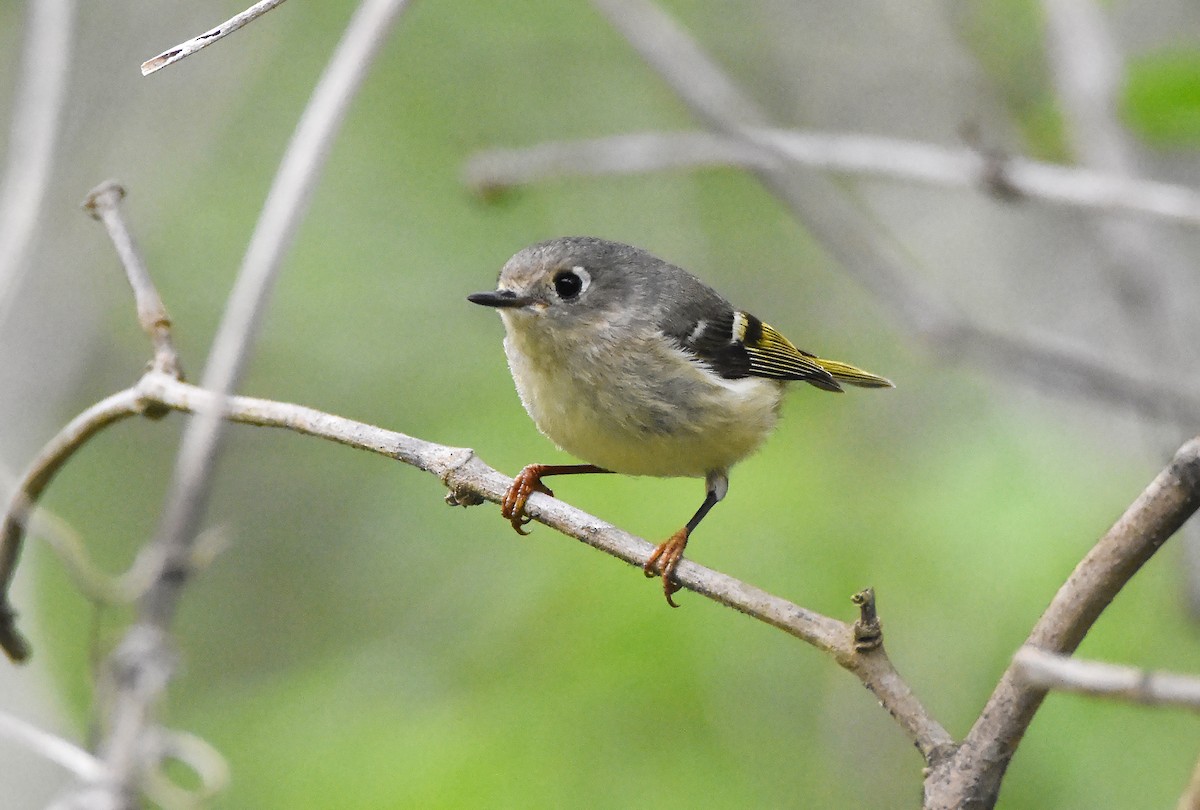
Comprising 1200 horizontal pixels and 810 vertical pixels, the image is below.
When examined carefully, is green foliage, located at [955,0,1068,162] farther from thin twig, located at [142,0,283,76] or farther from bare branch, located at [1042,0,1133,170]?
thin twig, located at [142,0,283,76]

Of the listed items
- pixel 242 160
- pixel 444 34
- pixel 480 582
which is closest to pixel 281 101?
pixel 242 160

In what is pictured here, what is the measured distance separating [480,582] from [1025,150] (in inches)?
110

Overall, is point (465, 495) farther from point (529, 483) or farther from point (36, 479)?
point (529, 483)

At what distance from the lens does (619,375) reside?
307 cm

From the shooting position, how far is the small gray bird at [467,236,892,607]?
9.93 ft

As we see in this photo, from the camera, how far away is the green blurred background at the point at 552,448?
319 centimetres

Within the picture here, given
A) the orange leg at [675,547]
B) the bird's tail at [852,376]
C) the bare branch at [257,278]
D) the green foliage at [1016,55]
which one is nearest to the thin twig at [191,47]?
the bare branch at [257,278]

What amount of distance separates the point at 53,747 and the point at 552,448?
213cm

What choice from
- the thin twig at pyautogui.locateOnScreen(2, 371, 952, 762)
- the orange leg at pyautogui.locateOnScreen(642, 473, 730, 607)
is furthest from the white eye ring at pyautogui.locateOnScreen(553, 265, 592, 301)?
the thin twig at pyautogui.locateOnScreen(2, 371, 952, 762)

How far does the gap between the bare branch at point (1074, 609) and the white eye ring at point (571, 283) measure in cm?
195

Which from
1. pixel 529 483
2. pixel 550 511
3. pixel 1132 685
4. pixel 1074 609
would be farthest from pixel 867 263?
pixel 1132 685

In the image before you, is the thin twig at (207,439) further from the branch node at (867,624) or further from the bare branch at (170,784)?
the branch node at (867,624)

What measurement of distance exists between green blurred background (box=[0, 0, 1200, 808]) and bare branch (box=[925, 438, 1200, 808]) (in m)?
1.08

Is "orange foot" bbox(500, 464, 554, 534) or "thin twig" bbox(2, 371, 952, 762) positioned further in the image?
"orange foot" bbox(500, 464, 554, 534)
